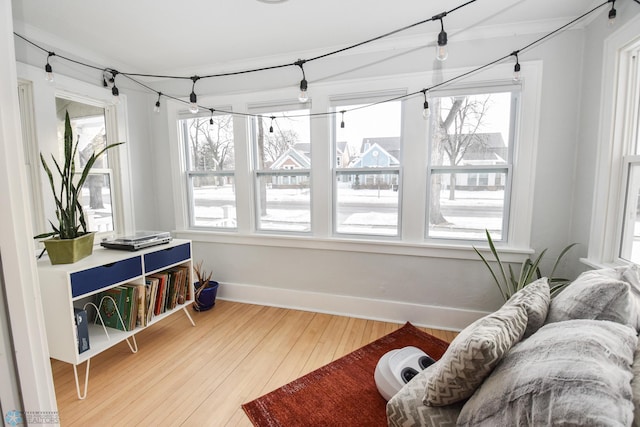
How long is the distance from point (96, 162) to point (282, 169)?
1.70 m

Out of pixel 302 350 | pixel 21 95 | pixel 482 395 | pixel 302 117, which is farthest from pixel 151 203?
pixel 482 395

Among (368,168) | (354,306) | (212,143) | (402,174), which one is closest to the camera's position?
(402,174)

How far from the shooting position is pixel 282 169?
282 cm

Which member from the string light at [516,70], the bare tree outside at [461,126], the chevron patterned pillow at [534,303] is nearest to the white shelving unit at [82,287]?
the chevron patterned pillow at [534,303]

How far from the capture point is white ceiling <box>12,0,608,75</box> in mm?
1859

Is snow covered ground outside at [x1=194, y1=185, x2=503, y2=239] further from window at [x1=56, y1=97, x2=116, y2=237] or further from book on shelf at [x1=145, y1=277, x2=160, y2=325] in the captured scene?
book on shelf at [x1=145, y1=277, x2=160, y2=325]

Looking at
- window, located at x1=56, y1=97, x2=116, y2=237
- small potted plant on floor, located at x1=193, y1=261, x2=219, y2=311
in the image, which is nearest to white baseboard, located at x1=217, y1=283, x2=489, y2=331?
small potted plant on floor, located at x1=193, y1=261, x2=219, y2=311

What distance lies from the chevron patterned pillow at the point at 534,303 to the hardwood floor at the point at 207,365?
4.21 ft

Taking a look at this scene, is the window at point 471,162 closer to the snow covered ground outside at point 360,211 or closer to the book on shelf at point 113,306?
the snow covered ground outside at point 360,211

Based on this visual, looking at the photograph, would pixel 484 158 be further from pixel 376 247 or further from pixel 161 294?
pixel 161 294

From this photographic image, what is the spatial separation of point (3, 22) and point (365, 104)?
7.26ft

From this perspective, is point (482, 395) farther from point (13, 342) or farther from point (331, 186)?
point (331, 186)

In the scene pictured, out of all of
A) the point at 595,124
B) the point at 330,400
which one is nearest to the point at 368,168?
the point at 595,124

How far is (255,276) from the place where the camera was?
299cm
